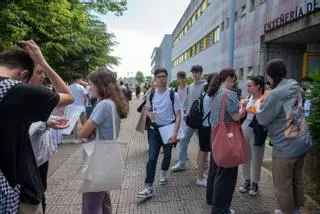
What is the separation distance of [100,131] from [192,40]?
41.4m

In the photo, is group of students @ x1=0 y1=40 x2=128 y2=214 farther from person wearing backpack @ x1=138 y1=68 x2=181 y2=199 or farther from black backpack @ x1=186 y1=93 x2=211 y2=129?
black backpack @ x1=186 y1=93 x2=211 y2=129

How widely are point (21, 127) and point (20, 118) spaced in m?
0.05

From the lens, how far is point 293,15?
13.2m

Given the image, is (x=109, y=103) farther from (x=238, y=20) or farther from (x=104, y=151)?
(x=238, y=20)

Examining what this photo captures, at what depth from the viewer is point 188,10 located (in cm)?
4903

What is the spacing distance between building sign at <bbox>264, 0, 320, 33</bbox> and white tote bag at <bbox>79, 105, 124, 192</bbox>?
402 inches

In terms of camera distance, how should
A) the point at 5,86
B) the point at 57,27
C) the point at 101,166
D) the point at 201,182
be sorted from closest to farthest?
the point at 5,86, the point at 101,166, the point at 201,182, the point at 57,27

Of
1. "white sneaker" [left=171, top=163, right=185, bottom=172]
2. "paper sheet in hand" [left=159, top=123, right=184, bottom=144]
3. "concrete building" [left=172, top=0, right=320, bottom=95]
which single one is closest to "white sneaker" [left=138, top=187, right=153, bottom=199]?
"paper sheet in hand" [left=159, top=123, right=184, bottom=144]

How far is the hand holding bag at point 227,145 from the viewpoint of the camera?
12.9 feet

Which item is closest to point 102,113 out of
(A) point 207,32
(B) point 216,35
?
(B) point 216,35

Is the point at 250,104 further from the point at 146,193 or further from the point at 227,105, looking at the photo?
the point at 146,193

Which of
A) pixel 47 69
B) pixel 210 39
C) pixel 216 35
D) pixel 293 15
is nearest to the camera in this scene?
pixel 47 69

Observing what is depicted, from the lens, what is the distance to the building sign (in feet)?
38.3

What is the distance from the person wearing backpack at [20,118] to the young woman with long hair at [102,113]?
1.07 meters
